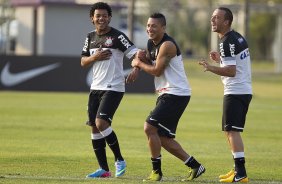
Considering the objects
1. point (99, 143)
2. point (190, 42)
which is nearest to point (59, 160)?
point (99, 143)

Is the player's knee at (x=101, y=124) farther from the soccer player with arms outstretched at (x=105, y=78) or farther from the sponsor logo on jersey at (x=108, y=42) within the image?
the sponsor logo on jersey at (x=108, y=42)

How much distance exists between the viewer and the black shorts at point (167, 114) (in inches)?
452

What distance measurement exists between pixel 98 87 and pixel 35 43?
30029 mm

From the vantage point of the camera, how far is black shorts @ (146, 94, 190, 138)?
37.7 feet

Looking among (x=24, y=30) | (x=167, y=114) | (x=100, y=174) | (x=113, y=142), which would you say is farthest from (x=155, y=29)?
(x=24, y=30)

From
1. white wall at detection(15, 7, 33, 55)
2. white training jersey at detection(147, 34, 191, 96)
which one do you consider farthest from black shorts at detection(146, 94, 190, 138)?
white wall at detection(15, 7, 33, 55)

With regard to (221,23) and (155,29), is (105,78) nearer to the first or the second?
(155,29)

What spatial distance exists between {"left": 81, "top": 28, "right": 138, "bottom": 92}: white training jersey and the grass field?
1308 millimetres

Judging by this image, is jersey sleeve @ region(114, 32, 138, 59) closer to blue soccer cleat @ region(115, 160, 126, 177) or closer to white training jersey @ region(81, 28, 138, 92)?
white training jersey @ region(81, 28, 138, 92)

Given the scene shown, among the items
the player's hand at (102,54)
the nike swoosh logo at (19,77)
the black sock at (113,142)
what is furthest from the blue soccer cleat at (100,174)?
the nike swoosh logo at (19,77)

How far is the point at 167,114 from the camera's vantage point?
11516mm

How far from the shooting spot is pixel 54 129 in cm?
1953

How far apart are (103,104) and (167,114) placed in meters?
1.01

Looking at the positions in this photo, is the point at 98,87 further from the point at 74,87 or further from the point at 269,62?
the point at 269,62
